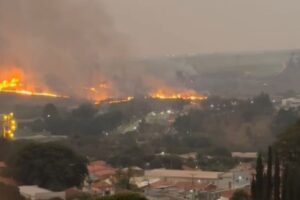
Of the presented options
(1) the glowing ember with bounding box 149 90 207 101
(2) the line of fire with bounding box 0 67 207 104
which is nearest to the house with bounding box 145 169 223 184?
(2) the line of fire with bounding box 0 67 207 104

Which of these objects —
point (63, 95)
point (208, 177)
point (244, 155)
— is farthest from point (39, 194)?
point (63, 95)

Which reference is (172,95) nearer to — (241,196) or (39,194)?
(39,194)

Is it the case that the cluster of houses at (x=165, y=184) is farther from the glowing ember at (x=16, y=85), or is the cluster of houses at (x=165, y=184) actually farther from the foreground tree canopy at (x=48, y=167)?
the glowing ember at (x=16, y=85)

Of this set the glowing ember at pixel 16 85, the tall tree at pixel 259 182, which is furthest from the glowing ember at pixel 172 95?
the tall tree at pixel 259 182

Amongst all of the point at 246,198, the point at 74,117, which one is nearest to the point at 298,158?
the point at 246,198

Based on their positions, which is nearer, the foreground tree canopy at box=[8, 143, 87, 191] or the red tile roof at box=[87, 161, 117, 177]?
the foreground tree canopy at box=[8, 143, 87, 191]

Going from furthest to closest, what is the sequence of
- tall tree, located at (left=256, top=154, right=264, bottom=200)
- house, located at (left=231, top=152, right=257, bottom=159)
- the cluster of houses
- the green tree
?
house, located at (left=231, top=152, right=257, bottom=159)
the cluster of houses
the green tree
tall tree, located at (left=256, top=154, right=264, bottom=200)

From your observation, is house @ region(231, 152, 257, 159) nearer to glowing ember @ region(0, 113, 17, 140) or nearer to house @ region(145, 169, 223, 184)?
house @ region(145, 169, 223, 184)
